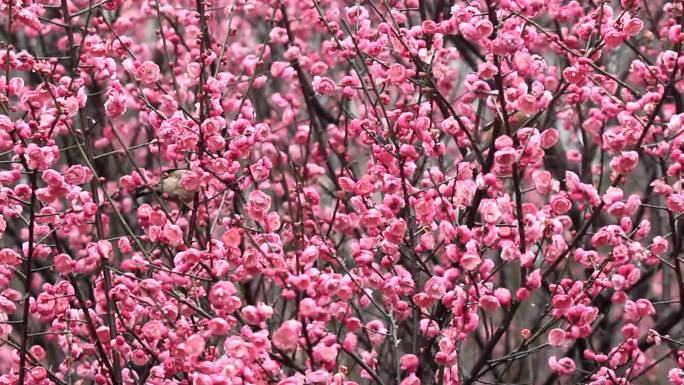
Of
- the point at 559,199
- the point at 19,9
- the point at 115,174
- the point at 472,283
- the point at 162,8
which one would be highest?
the point at 19,9

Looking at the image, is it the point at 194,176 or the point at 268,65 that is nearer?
the point at 194,176

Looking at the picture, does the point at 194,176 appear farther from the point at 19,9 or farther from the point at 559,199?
the point at 559,199

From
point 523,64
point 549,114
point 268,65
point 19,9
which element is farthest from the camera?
point 268,65

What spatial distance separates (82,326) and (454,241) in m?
1.98

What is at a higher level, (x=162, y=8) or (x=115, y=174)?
(x=162, y=8)

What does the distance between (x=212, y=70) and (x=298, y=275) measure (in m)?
2.34

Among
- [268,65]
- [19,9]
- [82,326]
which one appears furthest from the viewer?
[268,65]

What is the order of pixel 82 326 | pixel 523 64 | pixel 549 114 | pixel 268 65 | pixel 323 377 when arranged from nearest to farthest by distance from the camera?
pixel 323 377
pixel 523 64
pixel 82 326
pixel 549 114
pixel 268 65

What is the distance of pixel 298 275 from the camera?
11.3ft

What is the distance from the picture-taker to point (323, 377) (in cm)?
336

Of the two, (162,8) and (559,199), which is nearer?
(559,199)

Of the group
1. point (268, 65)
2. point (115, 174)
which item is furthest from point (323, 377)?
point (115, 174)

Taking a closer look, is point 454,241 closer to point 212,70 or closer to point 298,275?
point 298,275

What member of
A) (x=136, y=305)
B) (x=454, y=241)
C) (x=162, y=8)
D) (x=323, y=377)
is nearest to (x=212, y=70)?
(x=162, y=8)
